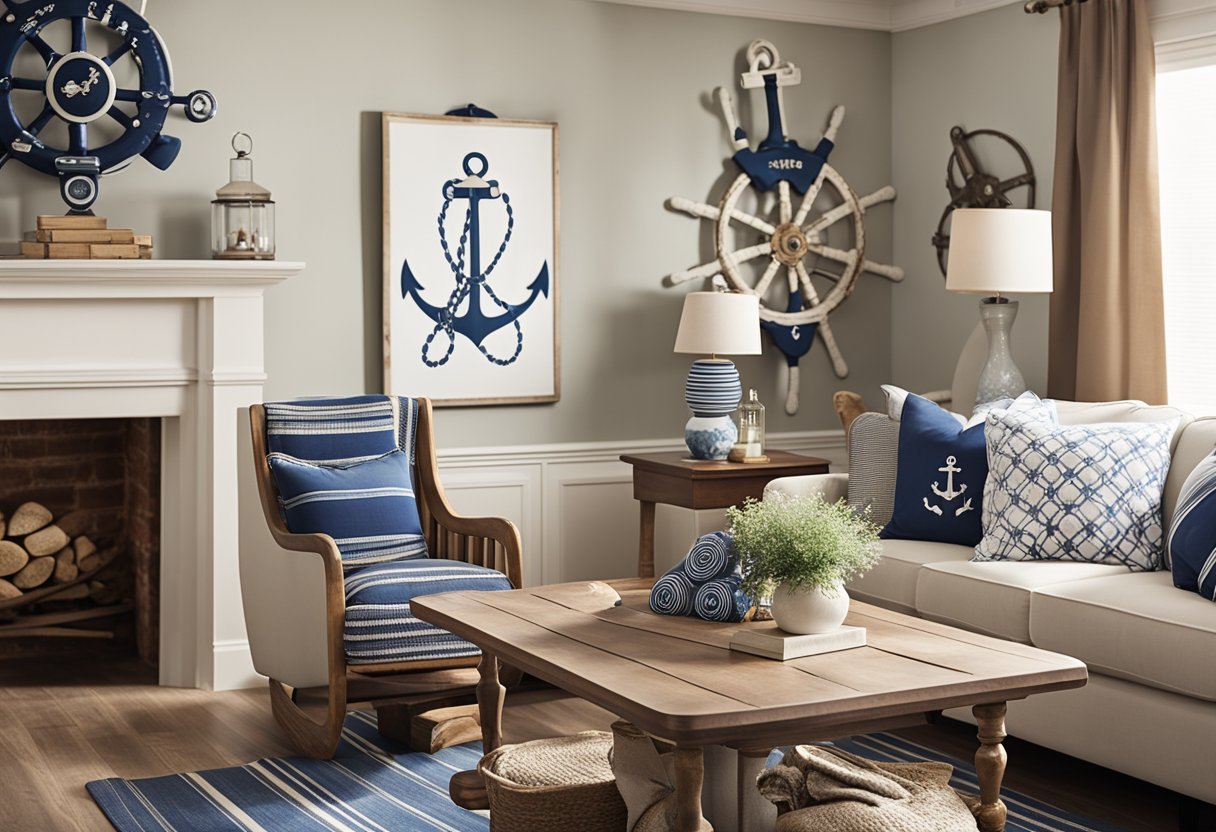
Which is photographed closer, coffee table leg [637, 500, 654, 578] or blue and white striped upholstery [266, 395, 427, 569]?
blue and white striped upholstery [266, 395, 427, 569]

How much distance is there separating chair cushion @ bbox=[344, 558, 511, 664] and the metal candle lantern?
4.19 ft

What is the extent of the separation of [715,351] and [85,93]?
224 centimetres

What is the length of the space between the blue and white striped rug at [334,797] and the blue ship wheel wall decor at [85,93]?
6.19 ft

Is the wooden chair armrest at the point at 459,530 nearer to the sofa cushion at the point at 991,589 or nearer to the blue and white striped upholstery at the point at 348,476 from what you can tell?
the blue and white striped upholstery at the point at 348,476

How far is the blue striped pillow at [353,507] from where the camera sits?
392cm

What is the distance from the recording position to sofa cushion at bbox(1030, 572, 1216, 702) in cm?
302

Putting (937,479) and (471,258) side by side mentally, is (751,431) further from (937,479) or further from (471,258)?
(471,258)

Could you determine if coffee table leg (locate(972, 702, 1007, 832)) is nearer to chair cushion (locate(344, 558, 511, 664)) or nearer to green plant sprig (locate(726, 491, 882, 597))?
green plant sprig (locate(726, 491, 882, 597))

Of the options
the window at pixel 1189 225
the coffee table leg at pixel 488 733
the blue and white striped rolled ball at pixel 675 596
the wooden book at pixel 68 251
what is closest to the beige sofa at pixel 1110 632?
the window at pixel 1189 225

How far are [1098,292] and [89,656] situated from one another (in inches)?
149

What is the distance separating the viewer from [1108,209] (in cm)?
454

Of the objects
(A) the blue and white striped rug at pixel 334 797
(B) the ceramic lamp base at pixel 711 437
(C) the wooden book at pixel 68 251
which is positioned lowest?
(A) the blue and white striped rug at pixel 334 797

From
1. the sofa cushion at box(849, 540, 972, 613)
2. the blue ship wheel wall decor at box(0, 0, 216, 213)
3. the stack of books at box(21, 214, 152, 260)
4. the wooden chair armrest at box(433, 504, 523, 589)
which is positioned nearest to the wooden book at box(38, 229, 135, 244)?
the stack of books at box(21, 214, 152, 260)

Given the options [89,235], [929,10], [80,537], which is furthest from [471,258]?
[929,10]
